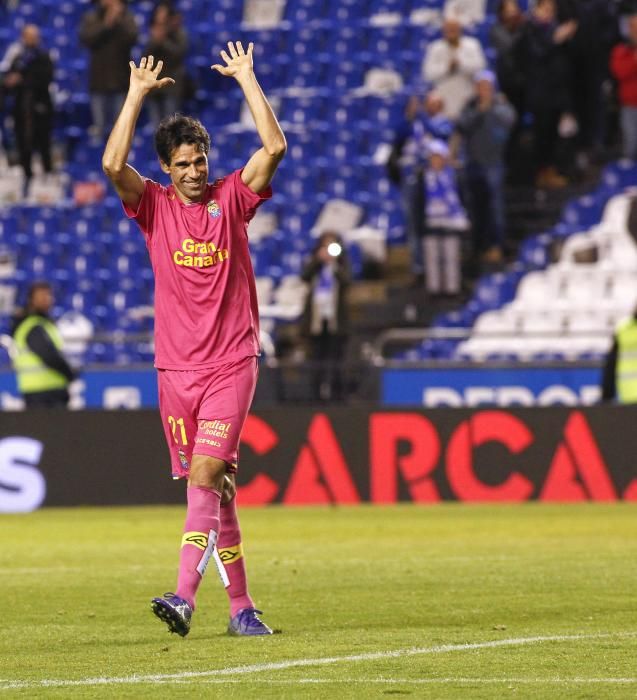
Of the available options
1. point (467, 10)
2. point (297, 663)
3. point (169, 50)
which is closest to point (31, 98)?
point (169, 50)

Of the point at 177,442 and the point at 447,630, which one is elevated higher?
the point at 177,442

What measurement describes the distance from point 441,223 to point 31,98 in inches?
263

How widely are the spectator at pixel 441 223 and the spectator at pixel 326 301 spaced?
1.25 m

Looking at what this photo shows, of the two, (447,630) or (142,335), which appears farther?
(142,335)

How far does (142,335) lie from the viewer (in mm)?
20719

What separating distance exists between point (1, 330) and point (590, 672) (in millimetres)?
→ 16710

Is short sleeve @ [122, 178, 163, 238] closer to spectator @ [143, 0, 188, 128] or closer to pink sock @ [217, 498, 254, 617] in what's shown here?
pink sock @ [217, 498, 254, 617]

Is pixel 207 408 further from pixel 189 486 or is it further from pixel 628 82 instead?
pixel 628 82

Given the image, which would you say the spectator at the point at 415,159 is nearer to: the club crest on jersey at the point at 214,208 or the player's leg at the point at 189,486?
the club crest on jersey at the point at 214,208

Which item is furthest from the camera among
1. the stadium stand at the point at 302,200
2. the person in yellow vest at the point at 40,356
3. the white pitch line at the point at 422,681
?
the stadium stand at the point at 302,200

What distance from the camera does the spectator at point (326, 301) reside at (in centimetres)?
1905

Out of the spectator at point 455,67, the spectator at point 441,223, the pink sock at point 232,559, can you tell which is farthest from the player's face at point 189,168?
the spectator at point 455,67

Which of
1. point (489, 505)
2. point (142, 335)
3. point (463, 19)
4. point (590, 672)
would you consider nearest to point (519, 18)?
point (463, 19)

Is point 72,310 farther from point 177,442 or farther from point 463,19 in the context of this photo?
point 177,442
